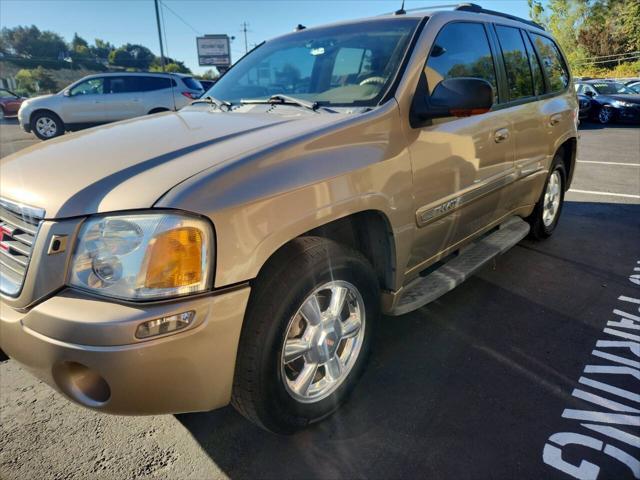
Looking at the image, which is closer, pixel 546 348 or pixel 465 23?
pixel 546 348

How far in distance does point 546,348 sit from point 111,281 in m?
2.43

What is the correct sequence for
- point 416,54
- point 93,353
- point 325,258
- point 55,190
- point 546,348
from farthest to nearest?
point 546,348
point 416,54
point 325,258
point 55,190
point 93,353

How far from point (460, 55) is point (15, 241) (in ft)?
8.52

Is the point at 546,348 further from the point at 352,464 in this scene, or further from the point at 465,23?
the point at 465,23

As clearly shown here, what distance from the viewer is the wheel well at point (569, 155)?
15.2 feet

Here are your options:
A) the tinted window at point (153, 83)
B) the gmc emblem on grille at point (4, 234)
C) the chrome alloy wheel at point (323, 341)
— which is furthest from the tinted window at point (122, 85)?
the chrome alloy wheel at point (323, 341)

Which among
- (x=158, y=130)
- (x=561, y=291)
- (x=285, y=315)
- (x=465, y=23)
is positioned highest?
(x=465, y=23)

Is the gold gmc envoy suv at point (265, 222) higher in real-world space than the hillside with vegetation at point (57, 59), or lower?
lower

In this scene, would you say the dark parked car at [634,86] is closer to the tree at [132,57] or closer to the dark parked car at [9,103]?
the dark parked car at [9,103]

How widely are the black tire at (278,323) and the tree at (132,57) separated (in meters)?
67.7

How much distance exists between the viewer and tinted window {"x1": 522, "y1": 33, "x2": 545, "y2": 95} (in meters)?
3.78

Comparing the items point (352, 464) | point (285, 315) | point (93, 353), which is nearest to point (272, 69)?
point (285, 315)

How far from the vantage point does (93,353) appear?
148cm

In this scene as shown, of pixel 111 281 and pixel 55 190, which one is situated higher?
pixel 55 190
